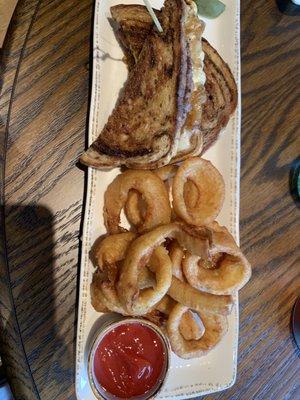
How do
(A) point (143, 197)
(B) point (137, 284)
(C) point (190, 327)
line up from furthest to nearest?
(C) point (190, 327)
(A) point (143, 197)
(B) point (137, 284)

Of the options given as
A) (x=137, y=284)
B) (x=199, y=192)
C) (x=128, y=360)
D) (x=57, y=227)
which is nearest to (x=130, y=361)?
(x=128, y=360)

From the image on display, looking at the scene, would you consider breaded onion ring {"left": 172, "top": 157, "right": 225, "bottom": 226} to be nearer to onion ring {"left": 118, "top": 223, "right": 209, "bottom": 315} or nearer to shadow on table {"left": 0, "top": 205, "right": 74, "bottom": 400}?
onion ring {"left": 118, "top": 223, "right": 209, "bottom": 315}

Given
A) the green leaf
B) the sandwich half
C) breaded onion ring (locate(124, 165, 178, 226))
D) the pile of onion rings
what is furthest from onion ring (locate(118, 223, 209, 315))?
the green leaf

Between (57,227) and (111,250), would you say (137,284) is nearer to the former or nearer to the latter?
(111,250)

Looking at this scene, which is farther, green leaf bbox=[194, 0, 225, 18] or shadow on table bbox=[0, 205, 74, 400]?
green leaf bbox=[194, 0, 225, 18]

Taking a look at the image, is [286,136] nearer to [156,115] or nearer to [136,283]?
[156,115]

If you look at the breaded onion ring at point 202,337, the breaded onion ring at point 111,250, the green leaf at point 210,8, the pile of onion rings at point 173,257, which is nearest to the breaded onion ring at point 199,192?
the pile of onion rings at point 173,257

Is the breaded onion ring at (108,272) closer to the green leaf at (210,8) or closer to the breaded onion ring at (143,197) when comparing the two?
the breaded onion ring at (143,197)
